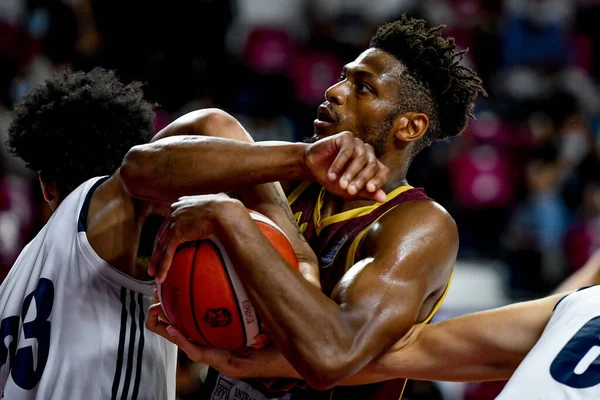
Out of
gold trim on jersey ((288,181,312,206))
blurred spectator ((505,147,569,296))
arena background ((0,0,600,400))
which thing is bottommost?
blurred spectator ((505,147,569,296))

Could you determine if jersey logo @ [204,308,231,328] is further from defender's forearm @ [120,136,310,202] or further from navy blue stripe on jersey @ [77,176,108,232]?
navy blue stripe on jersey @ [77,176,108,232]

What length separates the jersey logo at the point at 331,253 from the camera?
3195 mm

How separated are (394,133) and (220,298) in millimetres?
1104

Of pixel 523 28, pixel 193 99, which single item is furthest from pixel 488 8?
pixel 193 99

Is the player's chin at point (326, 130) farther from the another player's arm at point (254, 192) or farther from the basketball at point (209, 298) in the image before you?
the basketball at point (209, 298)

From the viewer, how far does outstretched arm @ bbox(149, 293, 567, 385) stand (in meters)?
2.85

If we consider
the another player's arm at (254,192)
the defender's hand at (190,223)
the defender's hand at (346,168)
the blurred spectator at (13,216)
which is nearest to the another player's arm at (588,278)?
the another player's arm at (254,192)

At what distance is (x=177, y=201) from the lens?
115 inches

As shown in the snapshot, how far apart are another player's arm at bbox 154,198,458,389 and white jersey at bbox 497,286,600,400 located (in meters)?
0.42

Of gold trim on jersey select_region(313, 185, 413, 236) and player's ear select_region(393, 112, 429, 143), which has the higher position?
player's ear select_region(393, 112, 429, 143)

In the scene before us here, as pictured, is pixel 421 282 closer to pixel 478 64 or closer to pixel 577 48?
pixel 478 64

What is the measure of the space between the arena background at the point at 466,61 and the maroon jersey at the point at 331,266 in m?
3.46

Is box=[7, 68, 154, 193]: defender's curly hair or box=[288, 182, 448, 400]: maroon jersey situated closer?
box=[288, 182, 448, 400]: maroon jersey

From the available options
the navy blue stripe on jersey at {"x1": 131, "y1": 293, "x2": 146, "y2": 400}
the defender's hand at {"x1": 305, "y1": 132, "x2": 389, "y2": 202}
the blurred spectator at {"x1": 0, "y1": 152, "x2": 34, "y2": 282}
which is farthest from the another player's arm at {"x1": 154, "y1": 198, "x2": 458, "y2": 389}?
the blurred spectator at {"x1": 0, "y1": 152, "x2": 34, "y2": 282}
